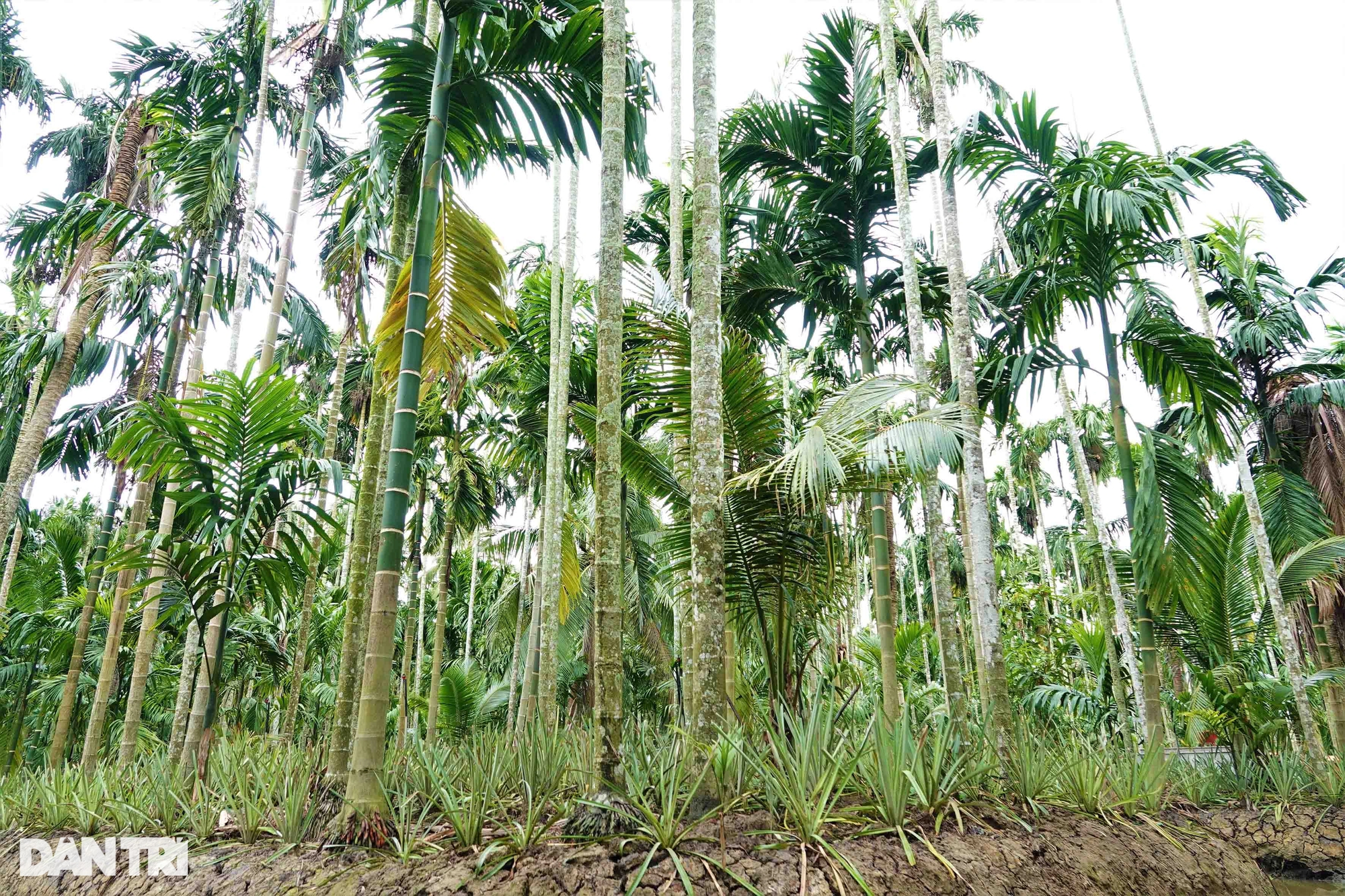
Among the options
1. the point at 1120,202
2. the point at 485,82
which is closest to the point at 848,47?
the point at 1120,202

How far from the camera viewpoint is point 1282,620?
24.7ft

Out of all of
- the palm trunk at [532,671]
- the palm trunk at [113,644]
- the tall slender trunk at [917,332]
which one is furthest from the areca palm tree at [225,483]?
the tall slender trunk at [917,332]

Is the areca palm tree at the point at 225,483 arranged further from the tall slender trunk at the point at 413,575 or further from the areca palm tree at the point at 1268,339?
the areca palm tree at the point at 1268,339

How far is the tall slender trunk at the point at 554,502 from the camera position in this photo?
750 centimetres

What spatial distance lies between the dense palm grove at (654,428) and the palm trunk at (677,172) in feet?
0.24

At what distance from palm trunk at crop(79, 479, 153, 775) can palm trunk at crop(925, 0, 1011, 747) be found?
7088 millimetres

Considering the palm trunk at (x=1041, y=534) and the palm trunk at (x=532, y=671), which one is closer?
the palm trunk at (x=532, y=671)

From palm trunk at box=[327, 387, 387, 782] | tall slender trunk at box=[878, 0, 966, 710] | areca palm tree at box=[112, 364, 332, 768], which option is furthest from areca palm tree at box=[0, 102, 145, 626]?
tall slender trunk at box=[878, 0, 966, 710]

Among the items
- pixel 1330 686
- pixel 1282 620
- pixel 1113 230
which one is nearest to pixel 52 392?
pixel 1113 230

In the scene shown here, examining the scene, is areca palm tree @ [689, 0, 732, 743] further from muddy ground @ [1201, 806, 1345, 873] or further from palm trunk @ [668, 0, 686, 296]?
muddy ground @ [1201, 806, 1345, 873]

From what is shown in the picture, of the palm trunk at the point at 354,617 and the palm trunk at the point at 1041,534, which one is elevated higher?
the palm trunk at the point at 1041,534

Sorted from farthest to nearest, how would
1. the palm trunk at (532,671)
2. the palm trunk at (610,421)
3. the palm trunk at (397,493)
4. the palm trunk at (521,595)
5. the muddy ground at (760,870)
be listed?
1. the palm trunk at (521,595)
2. the palm trunk at (532,671)
3. the palm trunk at (610,421)
4. the palm trunk at (397,493)
5. the muddy ground at (760,870)

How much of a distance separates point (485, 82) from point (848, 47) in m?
5.06

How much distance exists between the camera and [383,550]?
396 cm
